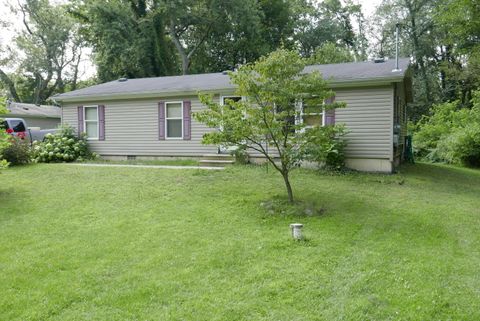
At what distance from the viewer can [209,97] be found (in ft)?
23.2

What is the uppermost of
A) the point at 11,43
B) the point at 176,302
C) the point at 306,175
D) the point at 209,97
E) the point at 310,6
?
the point at 310,6

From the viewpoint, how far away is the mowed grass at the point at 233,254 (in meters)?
3.58

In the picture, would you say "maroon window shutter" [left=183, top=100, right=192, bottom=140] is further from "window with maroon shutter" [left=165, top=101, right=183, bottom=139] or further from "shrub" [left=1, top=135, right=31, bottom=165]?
"shrub" [left=1, top=135, right=31, bottom=165]

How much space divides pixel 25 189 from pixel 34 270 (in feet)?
15.2

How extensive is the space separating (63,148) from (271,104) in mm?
8665

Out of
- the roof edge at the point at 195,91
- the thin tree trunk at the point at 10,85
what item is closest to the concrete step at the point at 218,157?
the roof edge at the point at 195,91

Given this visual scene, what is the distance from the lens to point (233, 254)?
4.76 meters

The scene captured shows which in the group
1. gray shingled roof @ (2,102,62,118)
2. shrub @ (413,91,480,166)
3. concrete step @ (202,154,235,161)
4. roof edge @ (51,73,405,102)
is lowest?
concrete step @ (202,154,235,161)

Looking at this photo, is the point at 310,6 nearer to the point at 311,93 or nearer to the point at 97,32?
the point at 97,32

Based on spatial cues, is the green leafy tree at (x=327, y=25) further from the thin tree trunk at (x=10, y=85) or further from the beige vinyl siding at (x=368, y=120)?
the thin tree trunk at (x=10, y=85)

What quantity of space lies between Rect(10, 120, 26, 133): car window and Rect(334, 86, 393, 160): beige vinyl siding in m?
12.3

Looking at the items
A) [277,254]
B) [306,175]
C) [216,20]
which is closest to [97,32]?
[216,20]

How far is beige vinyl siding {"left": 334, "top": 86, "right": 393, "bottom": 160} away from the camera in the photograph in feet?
32.9

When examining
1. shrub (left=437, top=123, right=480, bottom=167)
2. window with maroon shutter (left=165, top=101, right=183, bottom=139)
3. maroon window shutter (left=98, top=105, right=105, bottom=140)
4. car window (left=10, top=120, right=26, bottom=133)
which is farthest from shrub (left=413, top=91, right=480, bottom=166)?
car window (left=10, top=120, right=26, bottom=133)
